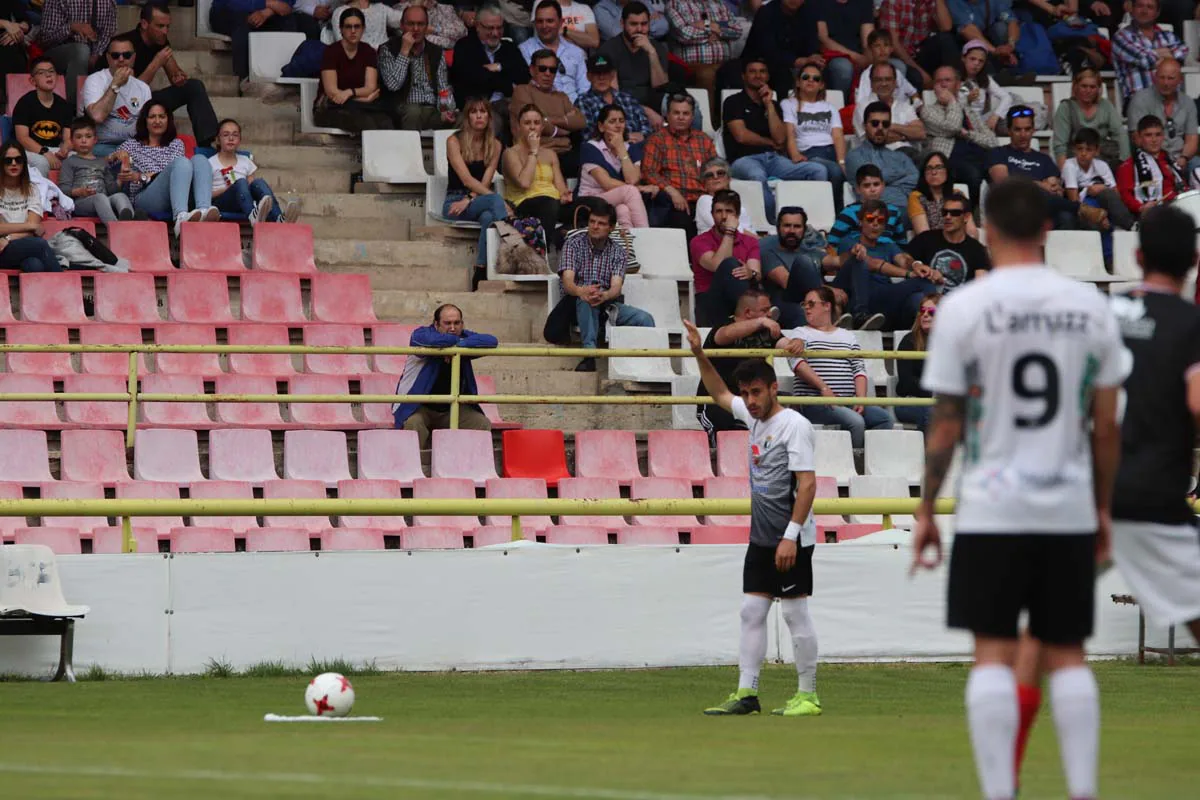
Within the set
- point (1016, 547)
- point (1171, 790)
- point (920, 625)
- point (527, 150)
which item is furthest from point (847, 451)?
point (1016, 547)

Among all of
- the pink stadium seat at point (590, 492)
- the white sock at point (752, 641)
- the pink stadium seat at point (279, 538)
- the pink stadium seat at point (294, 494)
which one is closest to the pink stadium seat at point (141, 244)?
the pink stadium seat at point (294, 494)

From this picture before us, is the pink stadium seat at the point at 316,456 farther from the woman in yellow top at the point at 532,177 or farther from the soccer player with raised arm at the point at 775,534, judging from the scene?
the soccer player with raised arm at the point at 775,534

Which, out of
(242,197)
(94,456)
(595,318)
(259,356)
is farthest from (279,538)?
(242,197)

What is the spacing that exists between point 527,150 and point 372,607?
6666 millimetres

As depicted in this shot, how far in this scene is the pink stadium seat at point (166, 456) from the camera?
15.8 m

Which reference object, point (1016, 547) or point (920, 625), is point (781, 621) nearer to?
point (920, 625)

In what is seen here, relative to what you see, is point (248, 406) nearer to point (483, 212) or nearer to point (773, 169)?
point (483, 212)

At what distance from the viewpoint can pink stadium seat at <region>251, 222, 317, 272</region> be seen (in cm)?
1827

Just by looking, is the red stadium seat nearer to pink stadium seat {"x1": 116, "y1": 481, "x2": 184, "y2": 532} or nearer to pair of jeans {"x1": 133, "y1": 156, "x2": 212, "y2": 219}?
pink stadium seat {"x1": 116, "y1": 481, "x2": 184, "y2": 532}

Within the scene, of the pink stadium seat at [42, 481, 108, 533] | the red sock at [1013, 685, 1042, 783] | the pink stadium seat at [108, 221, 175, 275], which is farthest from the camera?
the pink stadium seat at [108, 221, 175, 275]

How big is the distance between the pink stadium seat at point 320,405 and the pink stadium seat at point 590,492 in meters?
1.86

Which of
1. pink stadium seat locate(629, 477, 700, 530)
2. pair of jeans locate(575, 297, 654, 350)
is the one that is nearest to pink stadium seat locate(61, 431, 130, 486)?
pink stadium seat locate(629, 477, 700, 530)

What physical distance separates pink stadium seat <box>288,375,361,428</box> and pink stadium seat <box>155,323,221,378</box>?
0.66 m

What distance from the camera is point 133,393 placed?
15539mm
